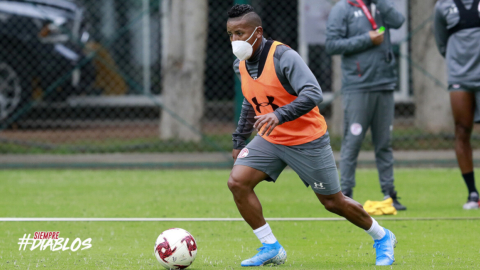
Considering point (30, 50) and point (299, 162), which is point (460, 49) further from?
point (30, 50)

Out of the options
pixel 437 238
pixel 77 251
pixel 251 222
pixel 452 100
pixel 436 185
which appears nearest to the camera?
pixel 251 222

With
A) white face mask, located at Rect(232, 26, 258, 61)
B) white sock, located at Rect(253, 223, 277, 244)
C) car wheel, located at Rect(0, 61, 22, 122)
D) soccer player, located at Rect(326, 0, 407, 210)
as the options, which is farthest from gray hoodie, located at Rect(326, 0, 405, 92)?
car wheel, located at Rect(0, 61, 22, 122)

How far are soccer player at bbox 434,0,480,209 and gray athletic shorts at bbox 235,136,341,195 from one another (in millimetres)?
2546

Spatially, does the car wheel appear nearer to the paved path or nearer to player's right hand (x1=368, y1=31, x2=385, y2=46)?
the paved path

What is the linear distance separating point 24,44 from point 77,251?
7.17 metres

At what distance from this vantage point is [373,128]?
252 inches

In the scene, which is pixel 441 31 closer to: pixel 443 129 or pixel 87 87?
pixel 443 129

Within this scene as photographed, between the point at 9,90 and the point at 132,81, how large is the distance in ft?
8.49

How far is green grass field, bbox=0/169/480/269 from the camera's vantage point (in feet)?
14.3

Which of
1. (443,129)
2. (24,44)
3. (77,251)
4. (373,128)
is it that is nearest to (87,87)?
(24,44)

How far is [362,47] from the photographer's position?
6.16m

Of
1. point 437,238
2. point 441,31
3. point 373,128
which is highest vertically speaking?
point 441,31

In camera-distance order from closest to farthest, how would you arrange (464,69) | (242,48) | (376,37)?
1. (242,48)
2. (376,37)
3. (464,69)
